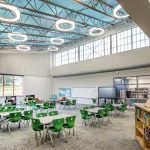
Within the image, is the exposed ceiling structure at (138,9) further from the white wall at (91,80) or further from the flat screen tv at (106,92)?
the flat screen tv at (106,92)

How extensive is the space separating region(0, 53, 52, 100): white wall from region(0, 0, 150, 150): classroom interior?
10 centimetres

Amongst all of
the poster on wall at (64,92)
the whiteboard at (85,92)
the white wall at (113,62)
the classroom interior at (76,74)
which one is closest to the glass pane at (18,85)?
the classroom interior at (76,74)

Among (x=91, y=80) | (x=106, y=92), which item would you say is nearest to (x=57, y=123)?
(x=106, y=92)

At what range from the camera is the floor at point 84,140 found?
5465mm

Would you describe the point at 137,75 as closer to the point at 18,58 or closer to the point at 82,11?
the point at 82,11

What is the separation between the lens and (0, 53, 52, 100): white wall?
1812 cm

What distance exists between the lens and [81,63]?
17375mm

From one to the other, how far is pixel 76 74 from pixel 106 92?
439 cm

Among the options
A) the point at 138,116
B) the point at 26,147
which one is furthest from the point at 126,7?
the point at 26,147

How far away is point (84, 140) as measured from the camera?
6.09m

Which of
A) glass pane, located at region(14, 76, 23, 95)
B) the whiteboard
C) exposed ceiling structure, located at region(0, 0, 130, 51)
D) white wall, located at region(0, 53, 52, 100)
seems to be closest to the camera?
exposed ceiling structure, located at region(0, 0, 130, 51)

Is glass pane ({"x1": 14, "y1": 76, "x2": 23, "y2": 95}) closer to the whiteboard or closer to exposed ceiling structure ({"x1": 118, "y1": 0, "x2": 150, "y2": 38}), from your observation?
the whiteboard

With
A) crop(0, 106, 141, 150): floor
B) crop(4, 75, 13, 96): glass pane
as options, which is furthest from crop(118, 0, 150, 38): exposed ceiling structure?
crop(4, 75, 13, 96): glass pane

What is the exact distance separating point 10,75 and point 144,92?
12757mm
